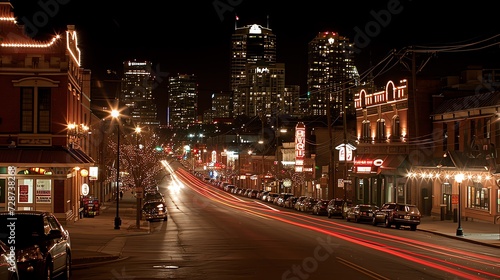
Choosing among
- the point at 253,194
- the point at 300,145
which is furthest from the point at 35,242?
the point at 253,194

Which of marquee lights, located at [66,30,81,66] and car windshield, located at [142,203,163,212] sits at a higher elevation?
marquee lights, located at [66,30,81,66]

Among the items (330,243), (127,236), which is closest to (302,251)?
(330,243)

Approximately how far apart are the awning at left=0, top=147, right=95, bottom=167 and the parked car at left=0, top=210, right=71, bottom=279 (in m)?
20.8

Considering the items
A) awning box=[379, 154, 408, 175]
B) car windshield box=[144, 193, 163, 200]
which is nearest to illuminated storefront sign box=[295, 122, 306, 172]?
awning box=[379, 154, 408, 175]

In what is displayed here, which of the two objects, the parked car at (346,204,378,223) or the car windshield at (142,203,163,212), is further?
→ the car windshield at (142,203,163,212)

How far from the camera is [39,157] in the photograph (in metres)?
38.6

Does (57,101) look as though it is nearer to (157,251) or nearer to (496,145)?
(157,251)

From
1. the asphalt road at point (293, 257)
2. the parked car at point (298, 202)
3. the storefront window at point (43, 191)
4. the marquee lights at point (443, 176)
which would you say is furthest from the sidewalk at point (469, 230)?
the storefront window at point (43, 191)

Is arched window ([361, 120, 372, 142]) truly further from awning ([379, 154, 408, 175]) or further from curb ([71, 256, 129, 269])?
curb ([71, 256, 129, 269])

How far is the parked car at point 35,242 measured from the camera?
15.3 meters

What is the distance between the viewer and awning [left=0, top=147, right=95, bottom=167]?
3816 cm

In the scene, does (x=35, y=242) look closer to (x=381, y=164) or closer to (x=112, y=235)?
(x=112, y=235)

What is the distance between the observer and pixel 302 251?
1067 inches

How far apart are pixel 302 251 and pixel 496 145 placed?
23831mm
